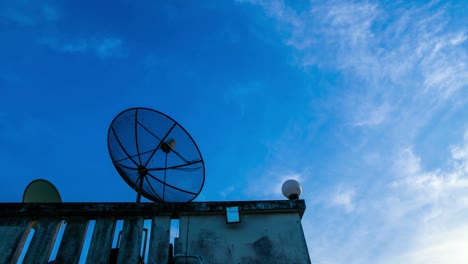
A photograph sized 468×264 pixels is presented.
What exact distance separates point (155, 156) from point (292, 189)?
3.62m

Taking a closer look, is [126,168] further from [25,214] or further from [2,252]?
[2,252]

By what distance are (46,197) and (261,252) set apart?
5.37 metres

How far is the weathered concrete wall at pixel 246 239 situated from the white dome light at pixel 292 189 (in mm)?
492

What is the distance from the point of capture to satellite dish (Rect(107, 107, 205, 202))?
7.28 meters

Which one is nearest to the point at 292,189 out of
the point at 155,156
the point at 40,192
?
the point at 155,156

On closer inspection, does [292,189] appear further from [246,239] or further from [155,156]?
[155,156]

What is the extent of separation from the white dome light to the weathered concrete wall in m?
0.49

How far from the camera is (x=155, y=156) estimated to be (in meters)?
7.87

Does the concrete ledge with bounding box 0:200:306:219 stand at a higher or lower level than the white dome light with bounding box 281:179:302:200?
lower

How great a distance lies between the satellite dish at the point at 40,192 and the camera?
7288 mm

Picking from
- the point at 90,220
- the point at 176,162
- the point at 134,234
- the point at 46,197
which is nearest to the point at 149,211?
the point at 134,234

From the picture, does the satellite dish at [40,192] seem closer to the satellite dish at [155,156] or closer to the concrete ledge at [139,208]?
the satellite dish at [155,156]

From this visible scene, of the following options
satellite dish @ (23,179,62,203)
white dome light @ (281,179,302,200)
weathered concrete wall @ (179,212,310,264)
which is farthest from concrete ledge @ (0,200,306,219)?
satellite dish @ (23,179,62,203)

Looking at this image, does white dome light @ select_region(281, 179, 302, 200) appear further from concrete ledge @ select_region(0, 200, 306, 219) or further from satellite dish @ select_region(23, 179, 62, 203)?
satellite dish @ select_region(23, 179, 62, 203)
